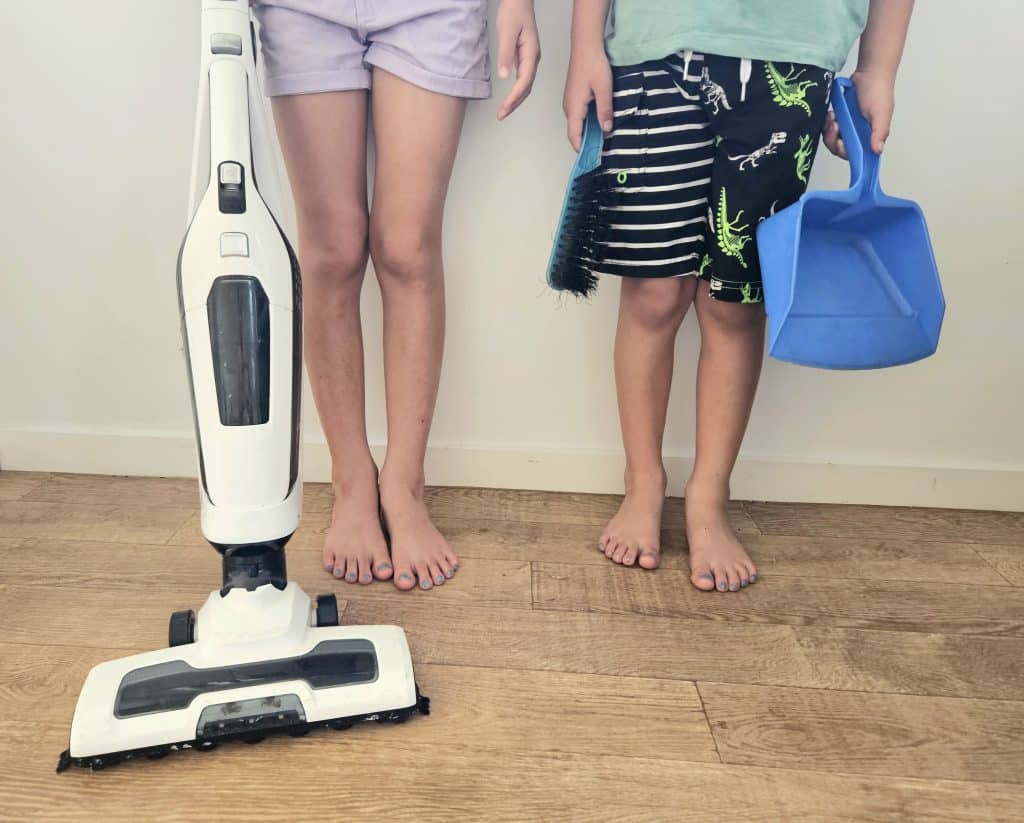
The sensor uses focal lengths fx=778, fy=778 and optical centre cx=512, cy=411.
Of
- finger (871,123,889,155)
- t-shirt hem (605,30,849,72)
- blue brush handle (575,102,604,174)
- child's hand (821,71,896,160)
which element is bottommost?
blue brush handle (575,102,604,174)

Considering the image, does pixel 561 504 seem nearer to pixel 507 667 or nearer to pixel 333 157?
pixel 507 667

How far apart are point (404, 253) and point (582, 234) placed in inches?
9.4

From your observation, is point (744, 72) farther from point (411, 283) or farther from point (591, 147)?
point (411, 283)

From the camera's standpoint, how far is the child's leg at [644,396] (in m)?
1.06

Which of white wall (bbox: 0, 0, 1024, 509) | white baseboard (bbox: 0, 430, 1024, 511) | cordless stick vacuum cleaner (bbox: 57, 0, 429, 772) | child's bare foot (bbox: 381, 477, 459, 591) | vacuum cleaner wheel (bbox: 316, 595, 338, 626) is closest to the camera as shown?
cordless stick vacuum cleaner (bbox: 57, 0, 429, 772)

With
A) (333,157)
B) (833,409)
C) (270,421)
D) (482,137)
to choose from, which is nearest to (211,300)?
(270,421)

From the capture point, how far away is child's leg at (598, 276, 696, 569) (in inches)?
41.9

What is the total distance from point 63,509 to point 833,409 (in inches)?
48.8

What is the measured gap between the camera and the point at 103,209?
1.22 metres

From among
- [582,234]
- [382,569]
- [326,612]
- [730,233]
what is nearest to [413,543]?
[382,569]

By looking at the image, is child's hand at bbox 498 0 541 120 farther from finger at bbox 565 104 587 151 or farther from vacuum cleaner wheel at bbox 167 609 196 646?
vacuum cleaner wheel at bbox 167 609 196 646

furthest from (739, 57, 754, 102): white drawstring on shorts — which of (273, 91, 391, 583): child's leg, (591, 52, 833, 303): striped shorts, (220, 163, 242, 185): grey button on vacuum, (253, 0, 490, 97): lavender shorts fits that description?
(220, 163, 242, 185): grey button on vacuum

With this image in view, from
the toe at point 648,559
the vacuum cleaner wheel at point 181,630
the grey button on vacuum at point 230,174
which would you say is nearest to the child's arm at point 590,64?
the grey button on vacuum at point 230,174

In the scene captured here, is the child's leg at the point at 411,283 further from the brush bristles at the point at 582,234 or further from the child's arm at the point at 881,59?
the child's arm at the point at 881,59
